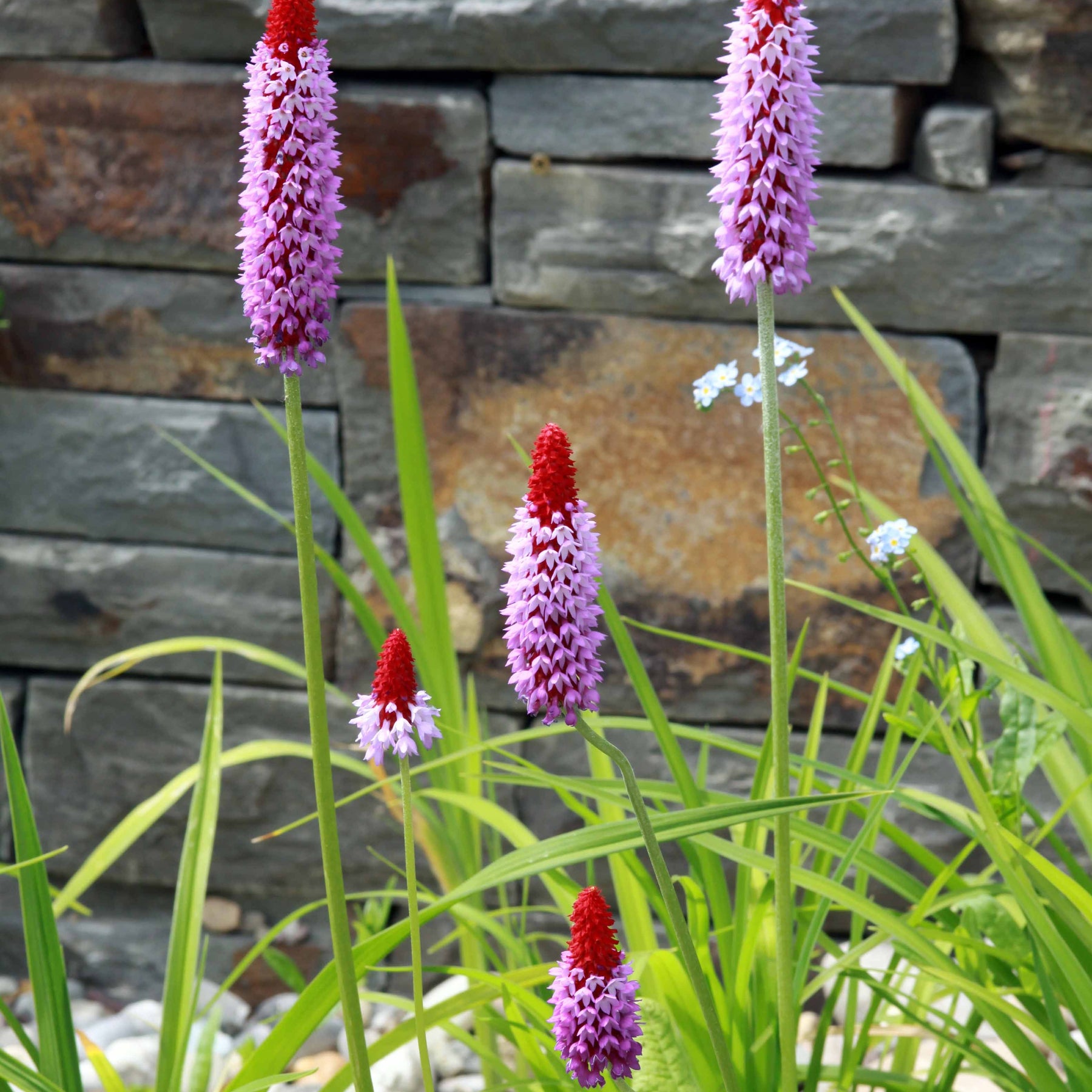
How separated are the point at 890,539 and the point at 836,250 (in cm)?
81

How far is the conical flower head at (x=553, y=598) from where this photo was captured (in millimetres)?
620

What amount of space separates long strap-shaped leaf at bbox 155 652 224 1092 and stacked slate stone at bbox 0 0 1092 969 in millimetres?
898

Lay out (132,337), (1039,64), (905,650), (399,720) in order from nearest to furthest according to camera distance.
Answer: (399,720), (905,650), (1039,64), (132,337)

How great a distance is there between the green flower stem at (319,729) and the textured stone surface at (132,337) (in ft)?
4.14

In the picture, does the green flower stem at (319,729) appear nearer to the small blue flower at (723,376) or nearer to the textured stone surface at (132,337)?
the small blue flower at (723,376)

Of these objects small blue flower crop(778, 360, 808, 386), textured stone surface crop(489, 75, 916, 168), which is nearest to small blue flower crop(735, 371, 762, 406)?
small blue flower crop(778, 360, 808, 386)

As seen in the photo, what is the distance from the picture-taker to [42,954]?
3.13 feet

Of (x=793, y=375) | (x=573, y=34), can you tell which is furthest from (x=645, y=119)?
(x=793, y=375)

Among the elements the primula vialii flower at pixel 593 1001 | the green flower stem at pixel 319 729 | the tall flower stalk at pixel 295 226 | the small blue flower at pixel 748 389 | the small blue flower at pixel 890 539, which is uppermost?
the small blue flower at pixel 748 389

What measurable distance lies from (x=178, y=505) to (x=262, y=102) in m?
1.43

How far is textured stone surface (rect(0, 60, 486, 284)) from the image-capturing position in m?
1.79

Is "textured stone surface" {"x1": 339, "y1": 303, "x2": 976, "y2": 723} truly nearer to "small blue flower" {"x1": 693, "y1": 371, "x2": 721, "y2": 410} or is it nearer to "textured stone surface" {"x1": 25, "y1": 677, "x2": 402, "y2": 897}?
"textured stone surface" {"x1": 25, "y1": 677, "x2": 402, "y2": 897}

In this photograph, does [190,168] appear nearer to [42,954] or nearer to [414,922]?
[42,954]

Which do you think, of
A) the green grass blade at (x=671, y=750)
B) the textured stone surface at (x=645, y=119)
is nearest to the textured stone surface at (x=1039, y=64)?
the textured stone surface at (x=645, y=119)
